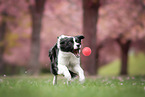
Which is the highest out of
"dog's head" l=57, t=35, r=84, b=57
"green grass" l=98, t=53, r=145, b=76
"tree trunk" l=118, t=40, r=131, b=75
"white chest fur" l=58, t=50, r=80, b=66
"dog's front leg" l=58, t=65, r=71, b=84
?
"dog's head" l=57, t=35, r=84, b=57

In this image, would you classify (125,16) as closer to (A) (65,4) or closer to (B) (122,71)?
(A) (65,4)

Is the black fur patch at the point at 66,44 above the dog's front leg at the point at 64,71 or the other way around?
above

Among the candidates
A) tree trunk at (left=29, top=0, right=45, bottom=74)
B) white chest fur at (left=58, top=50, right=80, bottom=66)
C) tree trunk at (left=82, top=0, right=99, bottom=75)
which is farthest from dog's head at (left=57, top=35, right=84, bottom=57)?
tree trunk at (left=29, top=0, right=45, bottom=74)

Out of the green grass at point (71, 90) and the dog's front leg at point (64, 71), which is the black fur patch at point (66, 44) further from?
the green grass at point (71, 90)

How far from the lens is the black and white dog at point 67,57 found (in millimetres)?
5328

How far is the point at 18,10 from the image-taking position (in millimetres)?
16359

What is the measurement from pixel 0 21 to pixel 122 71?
11.5 meters

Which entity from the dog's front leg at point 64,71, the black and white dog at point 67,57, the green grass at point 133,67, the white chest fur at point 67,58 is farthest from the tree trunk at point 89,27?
the green grass at point 133,67

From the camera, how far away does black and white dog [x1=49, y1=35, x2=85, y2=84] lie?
5328mm

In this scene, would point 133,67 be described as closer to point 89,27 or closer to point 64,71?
point 89,27

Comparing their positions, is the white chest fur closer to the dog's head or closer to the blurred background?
the dog's head

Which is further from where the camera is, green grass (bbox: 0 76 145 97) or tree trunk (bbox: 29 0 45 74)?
tree trunk (bbox: 29 0 45 74)

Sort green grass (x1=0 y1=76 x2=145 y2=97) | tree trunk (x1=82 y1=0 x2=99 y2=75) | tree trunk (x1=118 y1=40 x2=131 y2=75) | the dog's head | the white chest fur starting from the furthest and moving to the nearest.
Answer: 1. tree trunk (x1=118 y1=40 x2=131 y2=75)
2. tree trunk (x1=82 y1=0 x2=99 y2=75)
3. the white chest fur
4. the dog's head
5. green grass (x1=0 y1=76 x2=145 y2=97)

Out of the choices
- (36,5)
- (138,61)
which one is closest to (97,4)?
(36,5)
